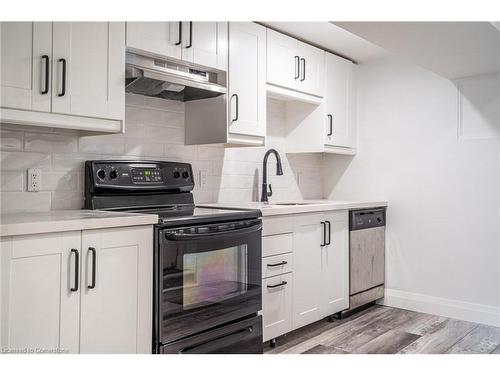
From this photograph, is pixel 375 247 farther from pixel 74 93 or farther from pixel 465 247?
pixel 74 93

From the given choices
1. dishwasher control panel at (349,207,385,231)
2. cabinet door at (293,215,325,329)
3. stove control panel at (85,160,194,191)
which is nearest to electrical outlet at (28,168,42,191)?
stove control panel at (85,160,194,191)

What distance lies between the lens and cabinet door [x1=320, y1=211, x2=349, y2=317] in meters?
3.35

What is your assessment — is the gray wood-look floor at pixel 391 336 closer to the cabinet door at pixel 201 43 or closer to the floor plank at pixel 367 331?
the floor plank at pixel 367 331

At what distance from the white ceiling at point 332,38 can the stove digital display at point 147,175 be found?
132 cm

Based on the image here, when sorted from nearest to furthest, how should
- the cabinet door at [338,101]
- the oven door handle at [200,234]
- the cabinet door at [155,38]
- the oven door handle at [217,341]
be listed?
the oven door handle at [200,234], the oven door handle at [217,341], the cabinet door at [155,38], the cabinet door at [338,101]

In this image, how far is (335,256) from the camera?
3441 millimetres

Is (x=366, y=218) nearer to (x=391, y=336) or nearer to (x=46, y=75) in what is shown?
(x=391, y=336)

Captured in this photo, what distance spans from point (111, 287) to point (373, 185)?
278 cm

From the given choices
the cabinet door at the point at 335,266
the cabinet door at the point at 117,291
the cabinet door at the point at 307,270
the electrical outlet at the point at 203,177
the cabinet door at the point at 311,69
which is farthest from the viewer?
the cabinet door at the point at 311,69

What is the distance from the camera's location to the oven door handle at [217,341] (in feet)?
7.47

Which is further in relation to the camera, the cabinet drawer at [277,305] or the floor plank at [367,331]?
the floor plank at [367,331]

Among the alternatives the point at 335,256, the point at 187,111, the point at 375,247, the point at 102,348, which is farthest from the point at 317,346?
the point at 187,111

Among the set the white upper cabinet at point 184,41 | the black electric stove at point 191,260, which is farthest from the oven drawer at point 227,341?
the white upper cabinet at point 184,41

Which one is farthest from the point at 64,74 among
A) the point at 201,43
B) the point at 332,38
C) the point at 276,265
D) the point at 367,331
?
the point at 367,331
